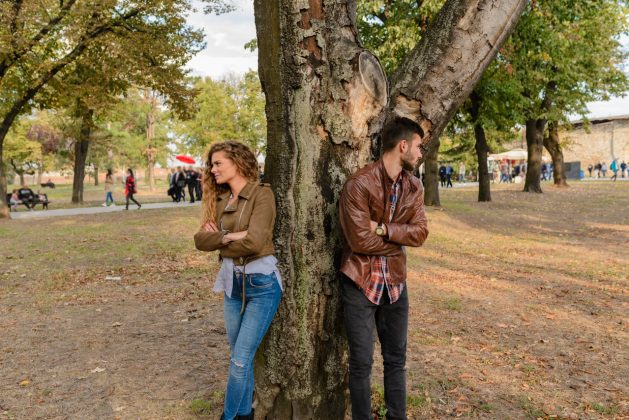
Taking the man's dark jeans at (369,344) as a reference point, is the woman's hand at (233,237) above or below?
above

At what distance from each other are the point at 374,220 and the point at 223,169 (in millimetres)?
961

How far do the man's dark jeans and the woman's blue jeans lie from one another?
17.6 inches

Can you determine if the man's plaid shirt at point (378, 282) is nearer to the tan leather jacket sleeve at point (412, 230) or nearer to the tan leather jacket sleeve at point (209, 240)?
the tan leather jacket sleeve at point (412, 230)

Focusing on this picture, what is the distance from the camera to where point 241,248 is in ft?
10.8

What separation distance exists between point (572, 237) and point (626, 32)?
21.5 metres

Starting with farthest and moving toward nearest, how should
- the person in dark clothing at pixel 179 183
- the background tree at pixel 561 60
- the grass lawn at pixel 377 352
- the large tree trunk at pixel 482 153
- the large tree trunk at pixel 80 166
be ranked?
1. the person in dark clothing at pixel 179 183
2. the large tree trunk at pixel 80 166
3. the large tree trunk at pixel 482 153
4. the background tree at pixel 561 60
5. the grass lawn at pixel 377 352

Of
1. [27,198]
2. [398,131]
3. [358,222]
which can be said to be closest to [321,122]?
[398,131]

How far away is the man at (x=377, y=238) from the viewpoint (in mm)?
3213

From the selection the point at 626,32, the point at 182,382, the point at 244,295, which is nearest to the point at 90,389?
the point at 182,382

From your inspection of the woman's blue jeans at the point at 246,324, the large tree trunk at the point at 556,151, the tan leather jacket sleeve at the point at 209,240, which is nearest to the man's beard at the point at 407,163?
the woman's blue jeans at the point at 246,324

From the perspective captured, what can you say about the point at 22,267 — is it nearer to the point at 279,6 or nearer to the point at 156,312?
the point at 156,312

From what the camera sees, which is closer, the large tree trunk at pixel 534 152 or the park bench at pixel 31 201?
the park bench at pixel 31 201

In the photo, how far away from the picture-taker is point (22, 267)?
33.0 feet

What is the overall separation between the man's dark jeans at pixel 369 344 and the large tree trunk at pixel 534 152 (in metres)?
28.0
